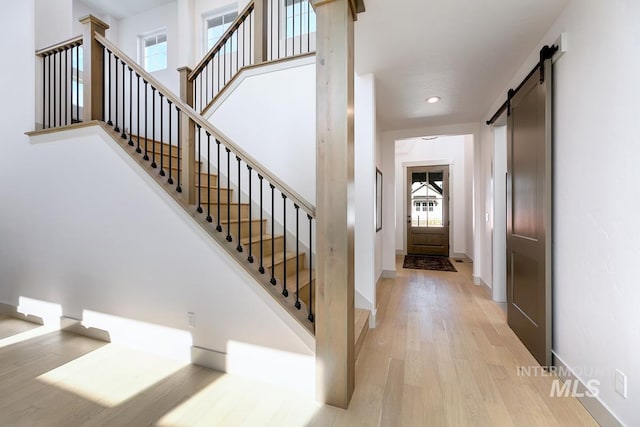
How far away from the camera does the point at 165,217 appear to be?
7.45ft

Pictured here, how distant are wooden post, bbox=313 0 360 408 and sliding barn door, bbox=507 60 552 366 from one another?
4.96 ft

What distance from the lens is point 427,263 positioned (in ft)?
20.2

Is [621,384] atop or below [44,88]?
below

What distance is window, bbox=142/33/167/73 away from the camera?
581cm

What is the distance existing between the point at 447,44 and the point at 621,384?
246cm

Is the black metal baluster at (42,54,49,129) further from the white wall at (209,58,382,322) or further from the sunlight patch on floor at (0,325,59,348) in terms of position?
the sunlight patch on floor at (0,325,59,348)

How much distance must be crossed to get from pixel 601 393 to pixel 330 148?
6.74 ft

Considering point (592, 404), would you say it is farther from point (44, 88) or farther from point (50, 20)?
point (50, 20)

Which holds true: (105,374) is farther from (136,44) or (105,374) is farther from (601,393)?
(136,44)

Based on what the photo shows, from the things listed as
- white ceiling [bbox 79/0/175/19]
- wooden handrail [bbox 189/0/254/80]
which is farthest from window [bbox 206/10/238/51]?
wooden handrail [bbox 189/0/254/80]

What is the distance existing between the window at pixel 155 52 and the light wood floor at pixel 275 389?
17.2ft

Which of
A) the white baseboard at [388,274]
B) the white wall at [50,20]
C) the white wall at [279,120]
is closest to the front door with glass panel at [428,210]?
the white baseboard at [388,274]

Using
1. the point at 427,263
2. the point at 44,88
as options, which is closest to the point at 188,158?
the point at 44,88

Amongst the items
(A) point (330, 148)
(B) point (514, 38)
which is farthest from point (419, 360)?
(B) point (514, 38)
